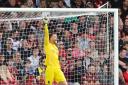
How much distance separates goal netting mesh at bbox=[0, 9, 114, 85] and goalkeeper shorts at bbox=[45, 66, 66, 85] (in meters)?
0.52

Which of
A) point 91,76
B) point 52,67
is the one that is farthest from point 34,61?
point 91,76

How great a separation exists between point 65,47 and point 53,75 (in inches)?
→ 41.0

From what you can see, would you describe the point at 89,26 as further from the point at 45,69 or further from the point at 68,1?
the point at 68,1

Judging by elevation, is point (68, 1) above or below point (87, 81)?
above

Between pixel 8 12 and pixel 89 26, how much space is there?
1672 mm

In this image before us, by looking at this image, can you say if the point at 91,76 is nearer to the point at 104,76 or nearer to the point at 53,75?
the point at 104,76

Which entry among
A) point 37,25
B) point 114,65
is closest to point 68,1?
point 37,25

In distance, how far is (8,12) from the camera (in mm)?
11500

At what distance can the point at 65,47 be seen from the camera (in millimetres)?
12203

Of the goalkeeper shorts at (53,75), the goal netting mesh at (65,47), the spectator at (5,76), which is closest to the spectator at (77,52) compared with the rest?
the goal netting mesh at (65,47)

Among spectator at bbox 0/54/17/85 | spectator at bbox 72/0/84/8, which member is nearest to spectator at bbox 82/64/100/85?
spectator at bbox 0/54/17/85

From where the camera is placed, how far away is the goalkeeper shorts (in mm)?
11304

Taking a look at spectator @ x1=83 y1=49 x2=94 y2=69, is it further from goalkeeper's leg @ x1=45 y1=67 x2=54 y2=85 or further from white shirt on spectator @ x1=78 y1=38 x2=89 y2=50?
goalkeeper's leg @ x1=45 y1=67 x2=54 y2=85

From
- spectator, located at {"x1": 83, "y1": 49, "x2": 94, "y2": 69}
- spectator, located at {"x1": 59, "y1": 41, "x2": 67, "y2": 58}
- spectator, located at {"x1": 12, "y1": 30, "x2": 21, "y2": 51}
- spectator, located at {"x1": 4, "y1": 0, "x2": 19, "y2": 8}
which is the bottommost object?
spectator, located at {"x1": 83, "y1": 49, "x2": 94, "y2": 69}
